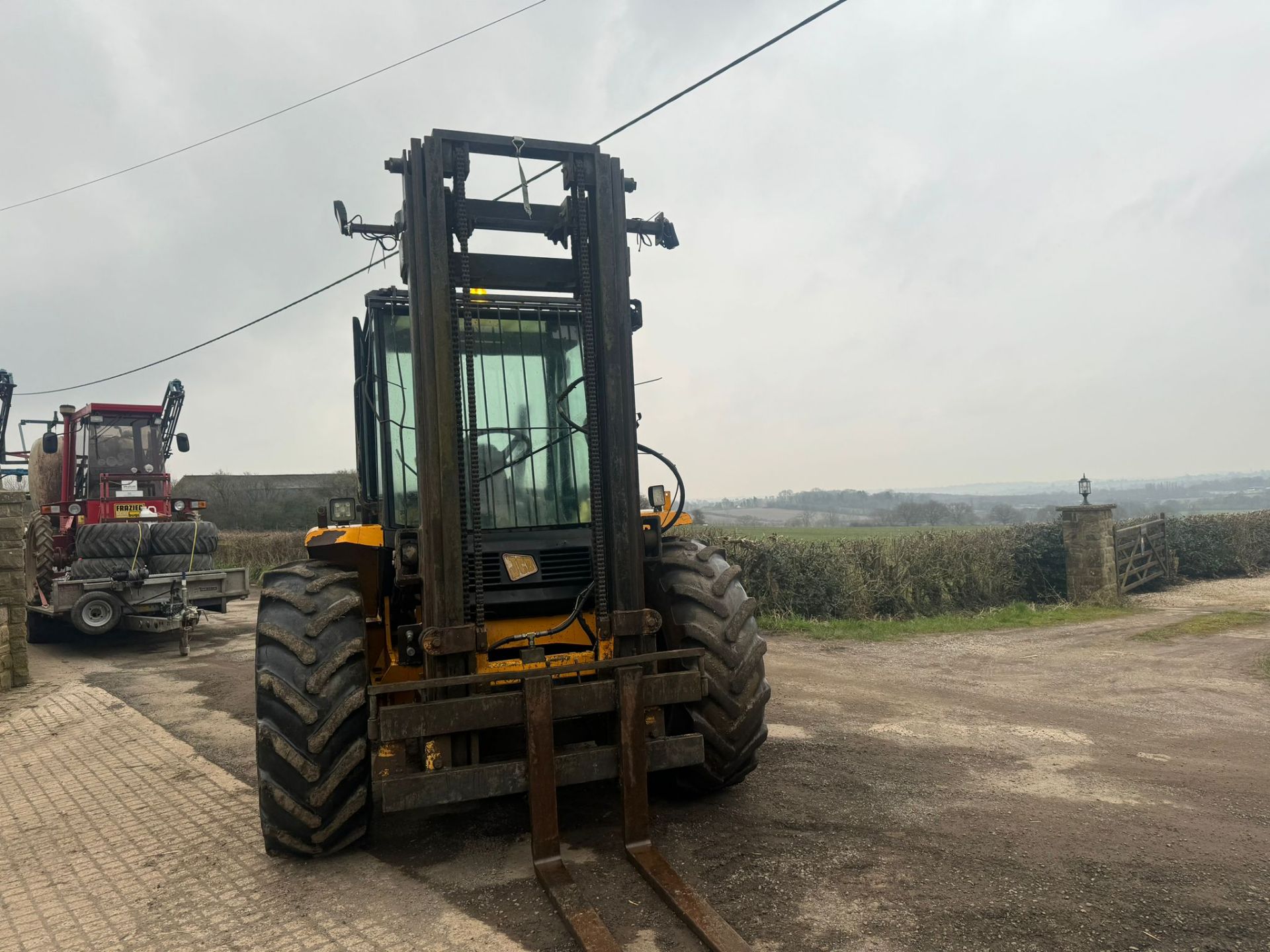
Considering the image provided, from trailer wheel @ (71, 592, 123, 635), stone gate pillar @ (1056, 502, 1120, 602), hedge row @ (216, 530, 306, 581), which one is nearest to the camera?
trailer wheel @ (71, 592, 123, 635)

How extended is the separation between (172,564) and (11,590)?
2969 mm

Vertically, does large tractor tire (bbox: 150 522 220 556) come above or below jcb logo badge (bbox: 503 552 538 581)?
above

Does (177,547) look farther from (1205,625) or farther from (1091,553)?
(1091,553)

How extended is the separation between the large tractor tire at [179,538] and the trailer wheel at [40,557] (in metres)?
1.87

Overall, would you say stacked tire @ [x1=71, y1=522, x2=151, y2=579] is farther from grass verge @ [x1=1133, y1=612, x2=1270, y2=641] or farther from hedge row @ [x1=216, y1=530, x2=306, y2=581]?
grass verge @ [x1=1133, y1=612, x2=1270, y2=641]

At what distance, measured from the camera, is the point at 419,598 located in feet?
13.4

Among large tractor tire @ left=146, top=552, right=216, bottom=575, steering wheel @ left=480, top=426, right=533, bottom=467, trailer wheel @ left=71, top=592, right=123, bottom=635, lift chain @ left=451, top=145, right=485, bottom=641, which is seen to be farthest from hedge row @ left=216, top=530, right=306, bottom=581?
lift chain @ left=451, top=145, right=485, bottom=641

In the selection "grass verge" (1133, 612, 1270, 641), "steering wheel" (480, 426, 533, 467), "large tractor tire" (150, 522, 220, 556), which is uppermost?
"steering wheel" (480, 426, 533, 467)

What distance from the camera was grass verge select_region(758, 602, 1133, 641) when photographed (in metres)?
12.0

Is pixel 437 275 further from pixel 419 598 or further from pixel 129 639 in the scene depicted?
pixel 129 639

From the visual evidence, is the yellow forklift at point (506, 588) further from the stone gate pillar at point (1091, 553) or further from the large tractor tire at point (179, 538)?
the stone gate pillar at point (1091, 553)

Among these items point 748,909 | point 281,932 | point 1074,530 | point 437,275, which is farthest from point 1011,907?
point 1074,530

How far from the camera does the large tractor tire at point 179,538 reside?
11633 millimetres

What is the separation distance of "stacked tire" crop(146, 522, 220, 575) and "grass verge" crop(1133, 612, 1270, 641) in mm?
13101
